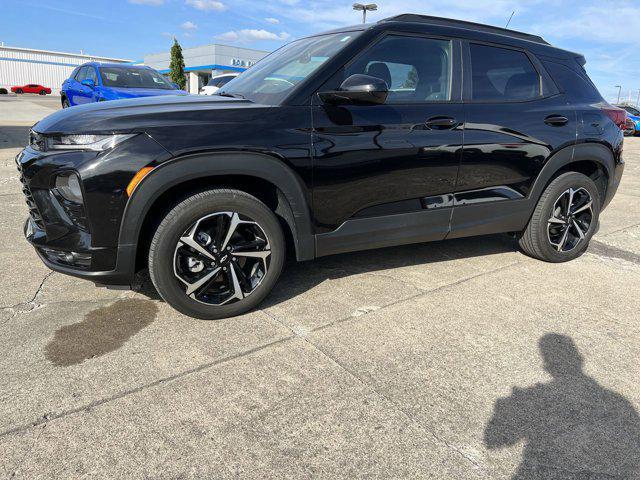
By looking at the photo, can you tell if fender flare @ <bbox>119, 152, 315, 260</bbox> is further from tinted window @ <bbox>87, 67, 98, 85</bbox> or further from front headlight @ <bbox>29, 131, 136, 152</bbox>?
tinted window @ <bbox>87, 67, 98, 85</bbox>

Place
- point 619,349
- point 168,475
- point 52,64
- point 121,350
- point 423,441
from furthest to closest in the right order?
1. point 52,64
2. point 619,349
3. point 121,350
4. point 423,441
5. point 168,475

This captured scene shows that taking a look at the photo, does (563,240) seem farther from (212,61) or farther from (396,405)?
(212,61)

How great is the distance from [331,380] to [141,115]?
173cm

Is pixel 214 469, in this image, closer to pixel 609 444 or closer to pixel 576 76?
pixel 609 444

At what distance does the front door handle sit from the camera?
3.26 m

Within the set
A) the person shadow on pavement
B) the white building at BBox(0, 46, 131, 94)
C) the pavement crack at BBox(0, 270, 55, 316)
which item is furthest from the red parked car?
the person shadow on pavement

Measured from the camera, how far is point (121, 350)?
2.60m

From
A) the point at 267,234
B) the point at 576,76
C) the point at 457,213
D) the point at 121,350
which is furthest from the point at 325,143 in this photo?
the point at 576,76

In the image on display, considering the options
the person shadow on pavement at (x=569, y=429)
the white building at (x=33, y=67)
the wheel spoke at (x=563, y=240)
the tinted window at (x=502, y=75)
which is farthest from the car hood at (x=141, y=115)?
the white building at (x=33, y=67)

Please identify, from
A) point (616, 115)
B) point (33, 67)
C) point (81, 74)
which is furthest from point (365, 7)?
point (33, 67)

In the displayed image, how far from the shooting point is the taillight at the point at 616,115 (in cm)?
418

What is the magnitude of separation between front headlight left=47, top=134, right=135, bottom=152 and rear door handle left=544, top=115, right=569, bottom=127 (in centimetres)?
310

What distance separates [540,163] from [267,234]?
2.33 metres

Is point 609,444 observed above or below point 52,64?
below
